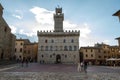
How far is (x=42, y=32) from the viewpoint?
68.6 meters

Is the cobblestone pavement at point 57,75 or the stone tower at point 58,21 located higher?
the stone tower at point 58,21

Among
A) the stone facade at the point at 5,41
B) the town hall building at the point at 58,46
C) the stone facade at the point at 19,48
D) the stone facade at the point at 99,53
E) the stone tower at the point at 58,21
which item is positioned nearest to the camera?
the stone facade at the point at 5,41

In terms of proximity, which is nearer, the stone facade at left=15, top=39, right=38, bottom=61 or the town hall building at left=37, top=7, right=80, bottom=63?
the town hall building at left=37, top=7, right=80, bottom=63

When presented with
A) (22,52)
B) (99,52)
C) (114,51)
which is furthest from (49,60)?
(114,51)

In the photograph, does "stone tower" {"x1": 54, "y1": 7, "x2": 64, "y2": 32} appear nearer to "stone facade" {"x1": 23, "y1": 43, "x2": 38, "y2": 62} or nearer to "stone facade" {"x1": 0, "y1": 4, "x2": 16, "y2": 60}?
"stone facade" {"x1": 23, "y1": 43, "x2": 38, "y2": 62}

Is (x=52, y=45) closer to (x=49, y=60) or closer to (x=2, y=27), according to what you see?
(x=49, y=60)

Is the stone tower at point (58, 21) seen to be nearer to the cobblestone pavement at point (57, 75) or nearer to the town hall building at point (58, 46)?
the town hall building at point (58, 46)

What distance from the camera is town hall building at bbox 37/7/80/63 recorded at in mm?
65250

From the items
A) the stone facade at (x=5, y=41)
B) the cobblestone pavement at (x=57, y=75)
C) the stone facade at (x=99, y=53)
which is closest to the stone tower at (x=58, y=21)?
the stone facade at (x=99, y=53)

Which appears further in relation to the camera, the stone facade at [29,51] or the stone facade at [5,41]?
the stone facade at [29,51]

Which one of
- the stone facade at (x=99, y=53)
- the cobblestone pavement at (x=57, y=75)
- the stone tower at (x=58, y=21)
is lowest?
the cobblestone pavement at (x=57, y=75)

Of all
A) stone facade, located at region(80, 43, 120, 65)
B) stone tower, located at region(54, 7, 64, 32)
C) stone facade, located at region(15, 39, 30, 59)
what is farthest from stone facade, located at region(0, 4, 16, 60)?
stone facade, located at region(80, 43, 120, 65)

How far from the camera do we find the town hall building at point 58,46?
2569 inches

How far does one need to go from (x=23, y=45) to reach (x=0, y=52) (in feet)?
114
